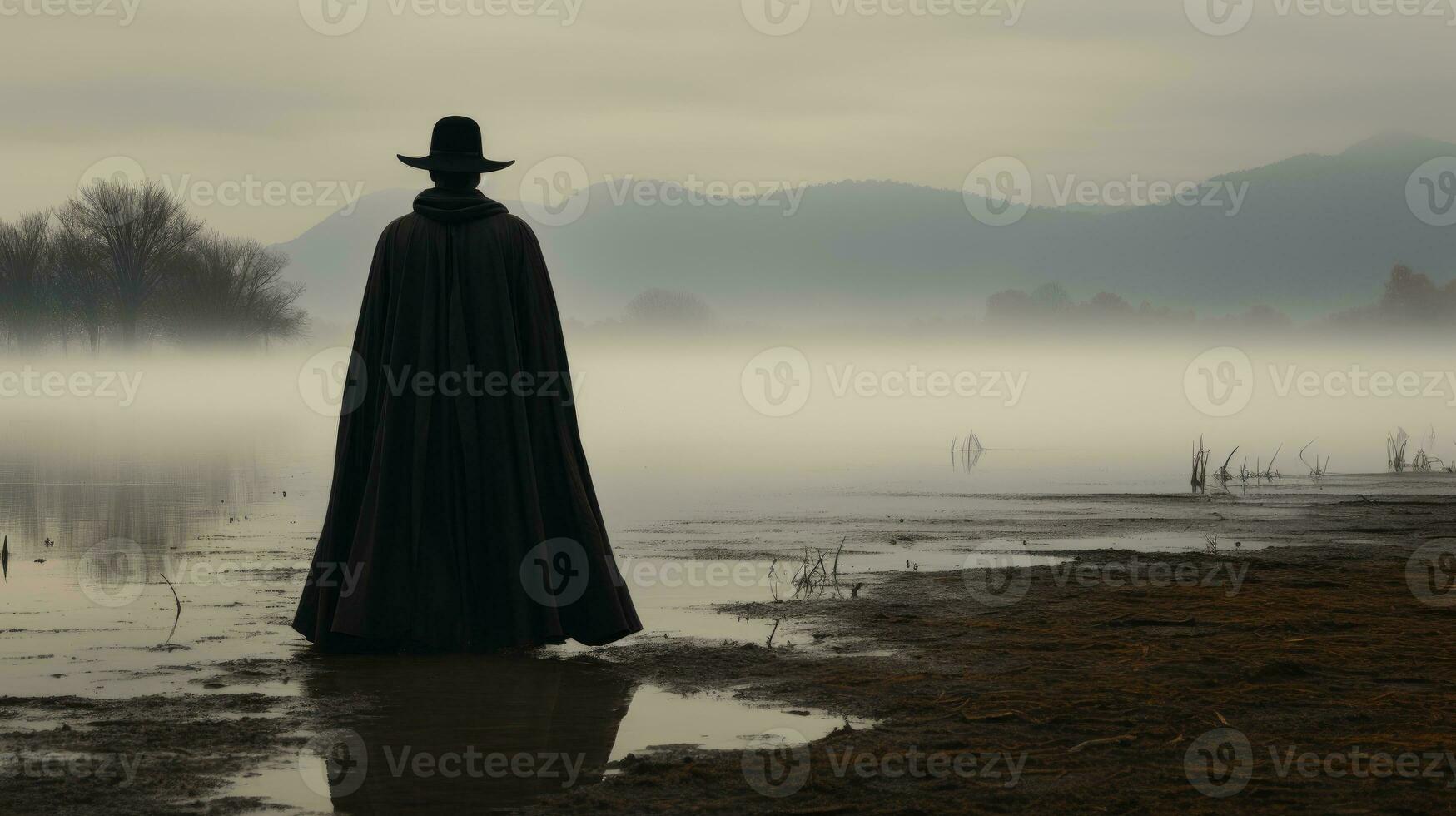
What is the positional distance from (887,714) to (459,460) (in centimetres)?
279

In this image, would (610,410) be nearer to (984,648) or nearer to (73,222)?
(984,648)

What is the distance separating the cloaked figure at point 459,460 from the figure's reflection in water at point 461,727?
245 millimetres

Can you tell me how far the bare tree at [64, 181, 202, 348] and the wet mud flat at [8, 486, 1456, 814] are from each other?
81.6m

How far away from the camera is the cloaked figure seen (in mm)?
7570

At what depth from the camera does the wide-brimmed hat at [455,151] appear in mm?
7926

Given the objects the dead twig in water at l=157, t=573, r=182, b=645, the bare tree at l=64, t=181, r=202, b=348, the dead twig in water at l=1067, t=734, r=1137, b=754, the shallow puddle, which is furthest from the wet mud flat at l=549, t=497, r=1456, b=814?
the bare tree at l=64, t=181, r=202, b=348

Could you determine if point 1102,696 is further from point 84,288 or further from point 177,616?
point 84,288

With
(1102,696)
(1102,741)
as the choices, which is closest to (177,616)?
(1102,696)

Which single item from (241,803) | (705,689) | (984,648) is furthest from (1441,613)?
(241,803)

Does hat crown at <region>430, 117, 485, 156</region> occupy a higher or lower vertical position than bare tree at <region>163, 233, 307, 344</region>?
lower

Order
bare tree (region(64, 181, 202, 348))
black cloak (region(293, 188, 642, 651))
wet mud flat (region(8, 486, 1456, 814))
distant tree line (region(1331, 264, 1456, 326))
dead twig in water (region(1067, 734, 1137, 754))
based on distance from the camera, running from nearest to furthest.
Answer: wet mud flat (region(8, 486, 1456, 814))
dead twig in water (region(1067, 734, 1137, 754))
black cloak (region(293, 188, 642, 651))
bare tree (region(64, 181, 202, 348))
distant tree line (region(1331, 264, 1456, 326))

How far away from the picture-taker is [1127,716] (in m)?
6.07

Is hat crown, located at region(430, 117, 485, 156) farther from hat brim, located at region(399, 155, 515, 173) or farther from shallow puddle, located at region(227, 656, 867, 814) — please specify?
shallow puddle, located at region(227, 656, 867, 814)

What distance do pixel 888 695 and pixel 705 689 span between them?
79cm
